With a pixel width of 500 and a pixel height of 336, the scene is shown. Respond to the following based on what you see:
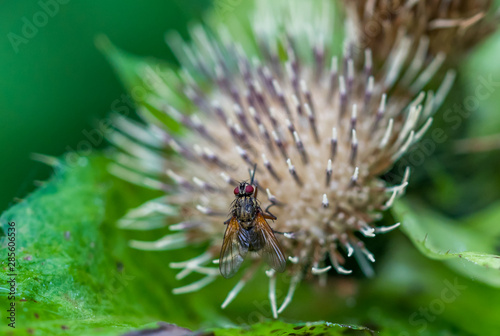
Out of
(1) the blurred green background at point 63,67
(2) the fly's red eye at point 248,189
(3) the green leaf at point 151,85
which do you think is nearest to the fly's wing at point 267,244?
(2) the fly's red eye at point 248,189

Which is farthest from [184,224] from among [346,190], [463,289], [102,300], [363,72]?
[463,289]

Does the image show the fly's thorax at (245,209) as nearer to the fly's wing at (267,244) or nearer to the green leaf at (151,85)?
the fly's wing at (267,244)

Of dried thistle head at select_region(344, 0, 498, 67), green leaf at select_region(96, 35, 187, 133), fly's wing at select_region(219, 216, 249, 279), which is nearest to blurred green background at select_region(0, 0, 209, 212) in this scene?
green leaf at select_region(96, 35, 187, 133)

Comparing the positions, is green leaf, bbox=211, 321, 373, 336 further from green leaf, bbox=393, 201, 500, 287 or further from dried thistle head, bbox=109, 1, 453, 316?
green leaf, bbox=393, 201, 500, 287

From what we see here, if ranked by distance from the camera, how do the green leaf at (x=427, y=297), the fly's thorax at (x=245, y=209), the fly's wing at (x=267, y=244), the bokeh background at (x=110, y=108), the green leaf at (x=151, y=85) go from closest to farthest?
1. the fly's wing at (x=267, y=244)
2. the fly's thorax at (x=245, y=209)
3. the green leaf at (x=427, y=297)
4. the bokeh background at (x=110, y=108)
5. the green leaf at (x=151, y=85)

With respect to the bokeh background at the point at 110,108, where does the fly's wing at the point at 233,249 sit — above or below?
below

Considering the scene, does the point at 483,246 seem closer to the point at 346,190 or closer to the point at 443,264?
the point at 443,264

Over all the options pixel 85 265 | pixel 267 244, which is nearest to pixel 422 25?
pixel 267 244

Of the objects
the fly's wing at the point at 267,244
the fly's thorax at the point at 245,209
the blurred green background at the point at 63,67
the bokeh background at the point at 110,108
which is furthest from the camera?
the blurred green background at the point at 63,67
